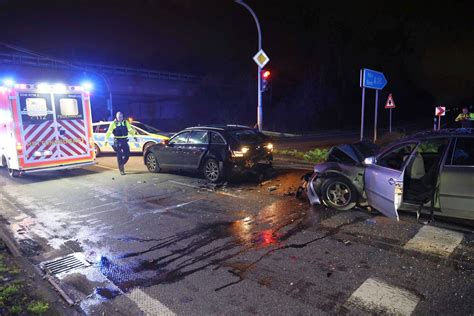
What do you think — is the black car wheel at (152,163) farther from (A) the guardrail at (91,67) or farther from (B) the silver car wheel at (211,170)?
(A) the guardrail at (91,67)

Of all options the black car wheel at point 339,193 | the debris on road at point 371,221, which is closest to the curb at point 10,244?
the black car wheel at point 339,193

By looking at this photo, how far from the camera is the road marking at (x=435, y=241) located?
15.2ft

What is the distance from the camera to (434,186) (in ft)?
16.2

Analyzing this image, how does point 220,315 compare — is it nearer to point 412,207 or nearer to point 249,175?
point 412,207

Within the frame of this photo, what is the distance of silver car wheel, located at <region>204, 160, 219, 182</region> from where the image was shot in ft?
30.3

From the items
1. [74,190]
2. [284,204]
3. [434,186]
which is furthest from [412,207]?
[74,190]

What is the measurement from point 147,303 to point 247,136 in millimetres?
6260

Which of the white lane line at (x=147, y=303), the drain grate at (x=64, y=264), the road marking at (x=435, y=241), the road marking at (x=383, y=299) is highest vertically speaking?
the road marking at (x=435, y=241)

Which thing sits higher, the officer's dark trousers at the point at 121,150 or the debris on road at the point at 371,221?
the officer's dark trousers at the point at 121,150

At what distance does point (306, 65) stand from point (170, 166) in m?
39.7

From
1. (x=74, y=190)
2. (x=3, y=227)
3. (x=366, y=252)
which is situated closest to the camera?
(x=366, y=252)

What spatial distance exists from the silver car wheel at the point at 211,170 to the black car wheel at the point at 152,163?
86.1 inches

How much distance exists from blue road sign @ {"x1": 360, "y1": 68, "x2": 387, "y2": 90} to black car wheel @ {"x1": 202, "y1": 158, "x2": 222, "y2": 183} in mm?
6681

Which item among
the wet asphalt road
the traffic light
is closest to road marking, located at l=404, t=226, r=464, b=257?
the wet asphalt road
